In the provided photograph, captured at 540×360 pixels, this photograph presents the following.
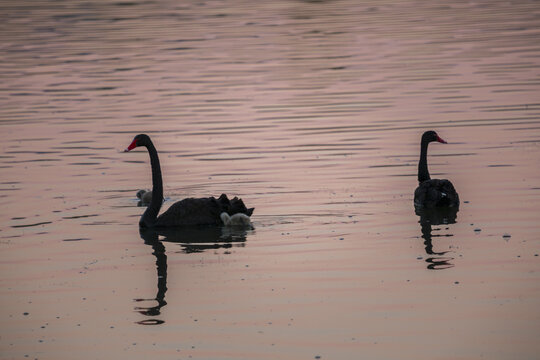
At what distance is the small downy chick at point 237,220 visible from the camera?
14180mm

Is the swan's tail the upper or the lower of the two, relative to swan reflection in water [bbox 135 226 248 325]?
upper

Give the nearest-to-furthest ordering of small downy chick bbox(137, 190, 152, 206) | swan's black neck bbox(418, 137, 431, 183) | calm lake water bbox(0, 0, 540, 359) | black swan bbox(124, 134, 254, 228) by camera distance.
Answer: calm lake water bbox(0, 0, 540, 359) < black swan bbox(124, 134, 254, 228) < small downy chick bbox(137, 190, 152, 206) < swan's black neck bbox(418, 137, 431, 183)

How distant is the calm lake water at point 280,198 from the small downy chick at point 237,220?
5.6 inches

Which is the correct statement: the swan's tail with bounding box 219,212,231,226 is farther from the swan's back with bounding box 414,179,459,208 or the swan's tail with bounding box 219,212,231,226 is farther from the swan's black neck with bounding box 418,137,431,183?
the swan's black neck with bounding box 418,137,431,183

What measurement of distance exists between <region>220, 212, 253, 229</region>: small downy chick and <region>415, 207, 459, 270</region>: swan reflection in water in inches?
82.8

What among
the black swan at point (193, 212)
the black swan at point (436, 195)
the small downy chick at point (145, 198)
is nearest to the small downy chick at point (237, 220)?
the black swan at point (193, 212)

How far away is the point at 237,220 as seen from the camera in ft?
46.7

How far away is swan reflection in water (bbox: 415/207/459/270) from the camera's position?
39.5ft

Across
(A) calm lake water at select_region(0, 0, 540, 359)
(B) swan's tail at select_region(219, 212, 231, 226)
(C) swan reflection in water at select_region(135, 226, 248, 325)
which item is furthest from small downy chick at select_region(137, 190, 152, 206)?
(B) swan's tail at select_region(219, 212, 231, 226)

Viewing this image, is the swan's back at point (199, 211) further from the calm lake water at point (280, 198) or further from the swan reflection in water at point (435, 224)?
the swan reflection in water at point (435, 224)

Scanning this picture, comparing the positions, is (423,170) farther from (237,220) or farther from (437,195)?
(237,220)

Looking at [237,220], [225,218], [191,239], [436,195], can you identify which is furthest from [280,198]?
[436,195]

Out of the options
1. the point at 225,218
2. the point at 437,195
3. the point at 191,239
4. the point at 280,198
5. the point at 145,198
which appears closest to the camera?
the point at 191,239

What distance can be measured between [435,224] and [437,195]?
72cm
